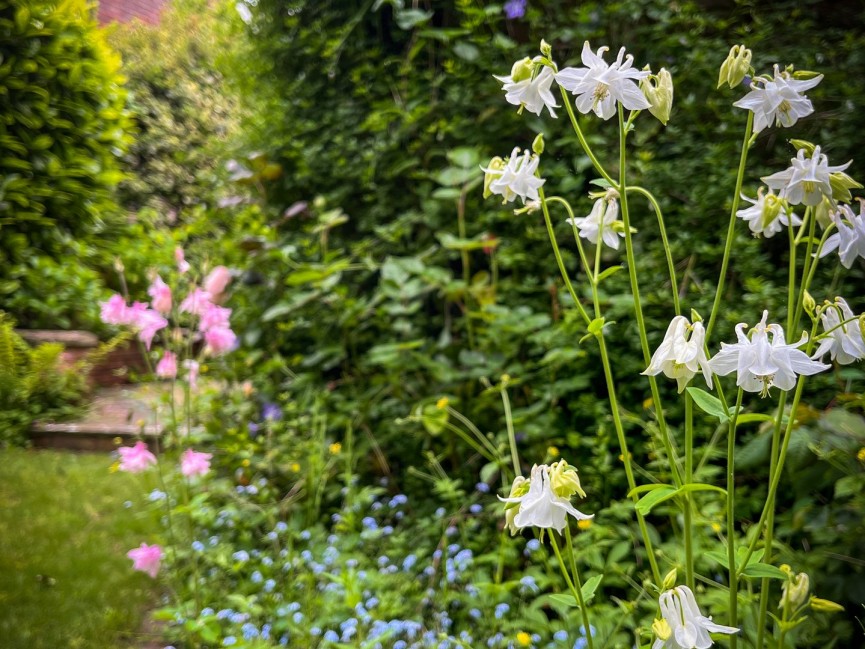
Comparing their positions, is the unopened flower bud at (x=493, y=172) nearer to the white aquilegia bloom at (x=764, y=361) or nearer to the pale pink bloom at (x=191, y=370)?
the white aquilegia bloom at (x=764, y=361)

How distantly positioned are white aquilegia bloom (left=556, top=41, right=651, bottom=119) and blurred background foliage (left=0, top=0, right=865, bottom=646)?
0.55 m

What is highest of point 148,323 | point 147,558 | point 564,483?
point 564,483

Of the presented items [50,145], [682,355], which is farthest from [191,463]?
[682,355]

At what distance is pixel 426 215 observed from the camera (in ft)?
5.43

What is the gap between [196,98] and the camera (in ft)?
7.88

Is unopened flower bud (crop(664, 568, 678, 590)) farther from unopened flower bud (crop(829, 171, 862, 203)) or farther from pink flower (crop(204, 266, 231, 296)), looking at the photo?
pink flower (crop(204, 266, 231, 296))

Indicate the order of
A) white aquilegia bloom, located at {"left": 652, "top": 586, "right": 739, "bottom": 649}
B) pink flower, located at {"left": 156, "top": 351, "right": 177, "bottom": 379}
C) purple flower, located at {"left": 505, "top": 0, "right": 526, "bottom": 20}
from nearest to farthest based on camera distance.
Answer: white aquilegia bloom, located at {"left": 652, "top": 586, "right": 739, "bottom": 649}, pink flower, located at {"left": 156, "top": 351, "right": 177, "bottom": 379}, purple flower, located at {"left": 505, "top": 0, "right": 526, "bottom": 20}

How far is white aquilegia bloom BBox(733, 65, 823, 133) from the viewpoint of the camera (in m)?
0.52

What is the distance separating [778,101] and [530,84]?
229 millimetres

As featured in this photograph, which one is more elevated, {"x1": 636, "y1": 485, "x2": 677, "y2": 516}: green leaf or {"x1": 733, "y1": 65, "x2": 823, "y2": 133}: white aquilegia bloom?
{"x1": 733, "y1": 65, "x2": 823, "y2": 133}: white aquilegia bloom

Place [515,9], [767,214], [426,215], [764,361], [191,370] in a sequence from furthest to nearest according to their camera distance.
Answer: [426,215]
[515,9]
[191,370]
[767,214]
[764,361]

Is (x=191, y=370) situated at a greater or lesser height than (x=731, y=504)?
lesser

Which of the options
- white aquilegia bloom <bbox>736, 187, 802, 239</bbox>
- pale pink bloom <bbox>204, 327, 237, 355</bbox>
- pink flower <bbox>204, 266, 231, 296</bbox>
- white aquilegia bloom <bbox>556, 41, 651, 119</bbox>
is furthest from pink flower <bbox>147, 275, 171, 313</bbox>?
white aquilegia bloom <bbox>736, 187, 802, 239</bbox>

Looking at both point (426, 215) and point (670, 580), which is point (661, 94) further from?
point (426, 215)
